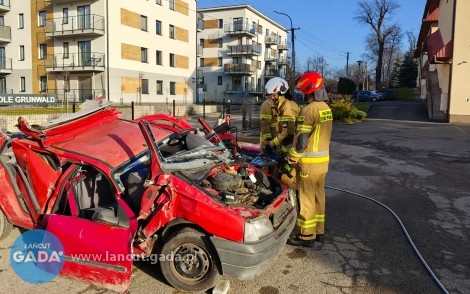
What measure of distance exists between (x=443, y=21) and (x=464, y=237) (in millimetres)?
25173

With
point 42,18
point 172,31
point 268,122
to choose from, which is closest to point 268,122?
point 268,122

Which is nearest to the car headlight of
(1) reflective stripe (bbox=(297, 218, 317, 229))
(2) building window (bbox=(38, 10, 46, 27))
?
(1) reflective stripe (bbox=(297, 218, 317, 229))

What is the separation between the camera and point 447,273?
4.16 m

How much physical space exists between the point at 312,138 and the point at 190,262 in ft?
6.76

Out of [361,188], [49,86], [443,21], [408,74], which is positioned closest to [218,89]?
[49,86]

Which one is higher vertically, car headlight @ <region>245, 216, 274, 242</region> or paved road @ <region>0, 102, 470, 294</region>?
car headlight @ <region>245, 216, 274, 242</region>

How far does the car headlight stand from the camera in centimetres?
347

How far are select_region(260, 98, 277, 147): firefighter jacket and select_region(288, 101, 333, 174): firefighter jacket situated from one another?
1.44 m

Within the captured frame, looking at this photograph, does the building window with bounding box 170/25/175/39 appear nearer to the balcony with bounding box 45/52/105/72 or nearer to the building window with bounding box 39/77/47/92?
the balcony with bounding box 45/52/105/72

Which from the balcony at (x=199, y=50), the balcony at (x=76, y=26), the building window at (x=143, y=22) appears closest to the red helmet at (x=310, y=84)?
the balcony at (x=76, y=26)

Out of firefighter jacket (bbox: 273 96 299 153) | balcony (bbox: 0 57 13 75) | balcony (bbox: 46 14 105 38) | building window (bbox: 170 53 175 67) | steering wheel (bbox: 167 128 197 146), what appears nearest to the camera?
steering wheel (bbox: 167 128 197 146)

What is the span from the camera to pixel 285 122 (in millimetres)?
5922

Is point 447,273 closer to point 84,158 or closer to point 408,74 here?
point 84,158

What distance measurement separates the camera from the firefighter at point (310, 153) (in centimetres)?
476
